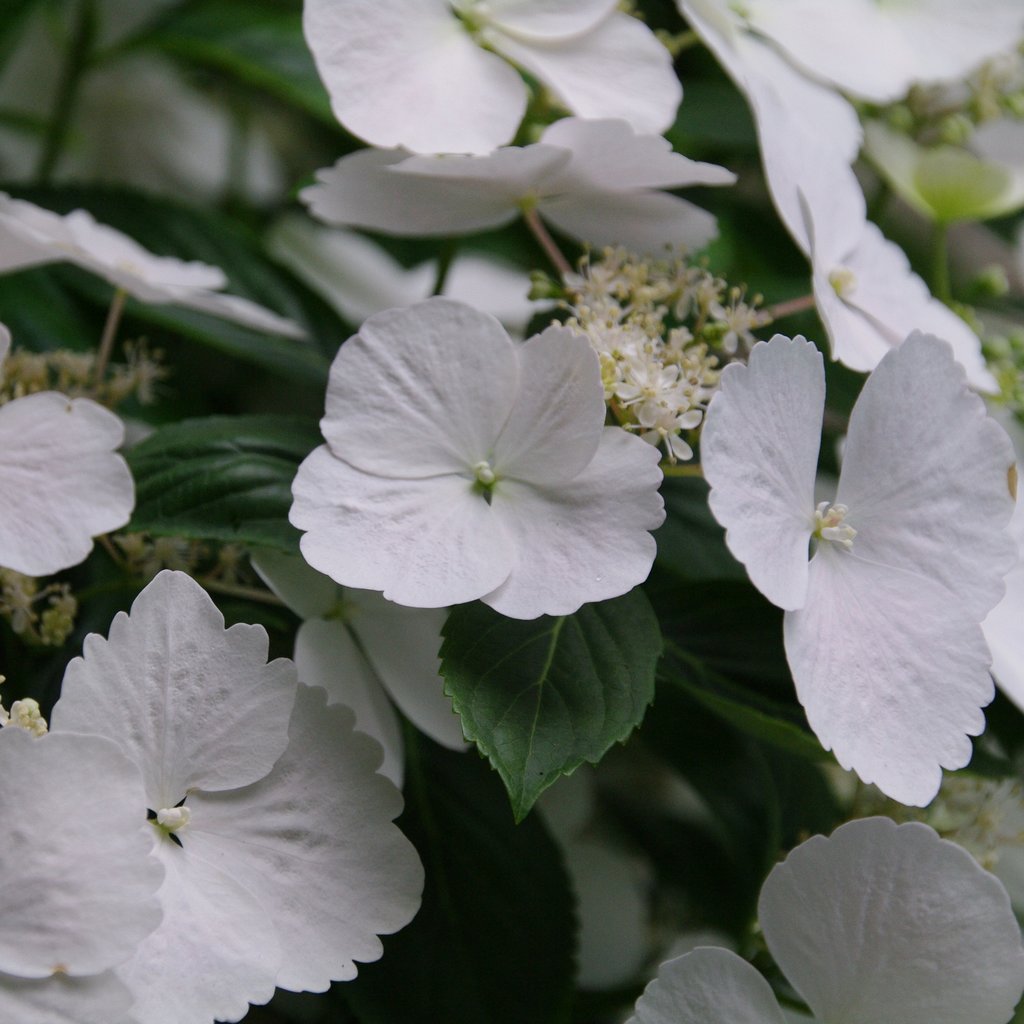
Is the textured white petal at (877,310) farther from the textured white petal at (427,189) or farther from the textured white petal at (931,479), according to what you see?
the textured white petal at (427,189)

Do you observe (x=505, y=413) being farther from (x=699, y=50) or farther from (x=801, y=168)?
(x=699, y=50)

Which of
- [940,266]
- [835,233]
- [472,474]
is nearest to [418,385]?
[472,474]

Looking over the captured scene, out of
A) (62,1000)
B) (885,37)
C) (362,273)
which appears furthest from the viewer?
(362,273)

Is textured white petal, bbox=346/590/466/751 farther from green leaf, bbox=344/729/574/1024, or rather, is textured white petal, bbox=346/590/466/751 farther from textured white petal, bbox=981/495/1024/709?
textured white petal, bbox=981/495/1024/709

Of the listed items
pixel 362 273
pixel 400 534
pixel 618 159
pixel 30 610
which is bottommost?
pixel 362 273

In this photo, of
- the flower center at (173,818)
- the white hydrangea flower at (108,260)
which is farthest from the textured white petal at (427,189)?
the flower center at (173,818)

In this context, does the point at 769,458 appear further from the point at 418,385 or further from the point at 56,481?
the point at 56,481

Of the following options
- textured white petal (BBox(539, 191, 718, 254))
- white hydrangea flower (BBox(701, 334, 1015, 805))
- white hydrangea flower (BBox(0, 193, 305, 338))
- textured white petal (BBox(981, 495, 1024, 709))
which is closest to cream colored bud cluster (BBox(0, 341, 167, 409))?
white hydrangea flower (BBox(0, 193, 305, 338))

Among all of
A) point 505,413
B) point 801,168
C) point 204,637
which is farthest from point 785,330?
point 204,637
